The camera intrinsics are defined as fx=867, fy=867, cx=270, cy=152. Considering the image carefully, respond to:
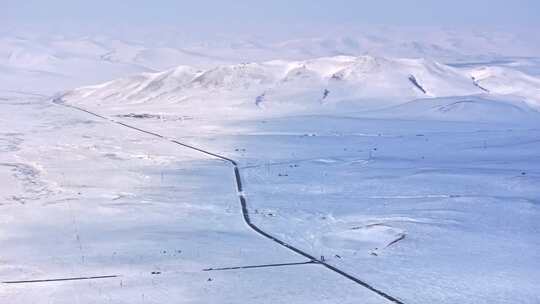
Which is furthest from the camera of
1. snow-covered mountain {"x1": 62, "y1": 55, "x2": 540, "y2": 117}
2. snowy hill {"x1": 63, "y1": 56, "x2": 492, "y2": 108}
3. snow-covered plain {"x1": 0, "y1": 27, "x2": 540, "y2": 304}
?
snowy hill {"x1": 63, "y1": 56, "x2": 492, "y2": 108}

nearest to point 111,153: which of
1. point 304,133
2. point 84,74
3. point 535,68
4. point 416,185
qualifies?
point 304,133

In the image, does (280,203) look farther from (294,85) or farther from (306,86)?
(294,85)

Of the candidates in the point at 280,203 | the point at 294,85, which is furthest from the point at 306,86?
the point at 280,203

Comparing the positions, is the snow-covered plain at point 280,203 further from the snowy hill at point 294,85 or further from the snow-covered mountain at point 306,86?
the snowy hill at point 294,85

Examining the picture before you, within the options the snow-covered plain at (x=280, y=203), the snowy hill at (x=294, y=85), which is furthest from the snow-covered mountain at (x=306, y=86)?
the snow-covered plain at (x=280, y=203)

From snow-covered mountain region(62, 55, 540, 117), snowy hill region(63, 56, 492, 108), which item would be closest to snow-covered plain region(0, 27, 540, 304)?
snow-covered mountain region(62, 55, 540, 117)

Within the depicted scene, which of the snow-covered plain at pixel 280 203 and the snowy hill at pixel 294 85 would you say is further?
the snowy hill at pixel 294 85

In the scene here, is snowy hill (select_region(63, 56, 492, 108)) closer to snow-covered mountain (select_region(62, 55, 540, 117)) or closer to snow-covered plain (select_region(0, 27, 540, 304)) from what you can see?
snow-covered mountain (select_region(62, 55, 540, 117))

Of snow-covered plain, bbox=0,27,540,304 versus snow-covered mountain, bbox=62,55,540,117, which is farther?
snow-covered mountain, bbox=62,55,540,117
